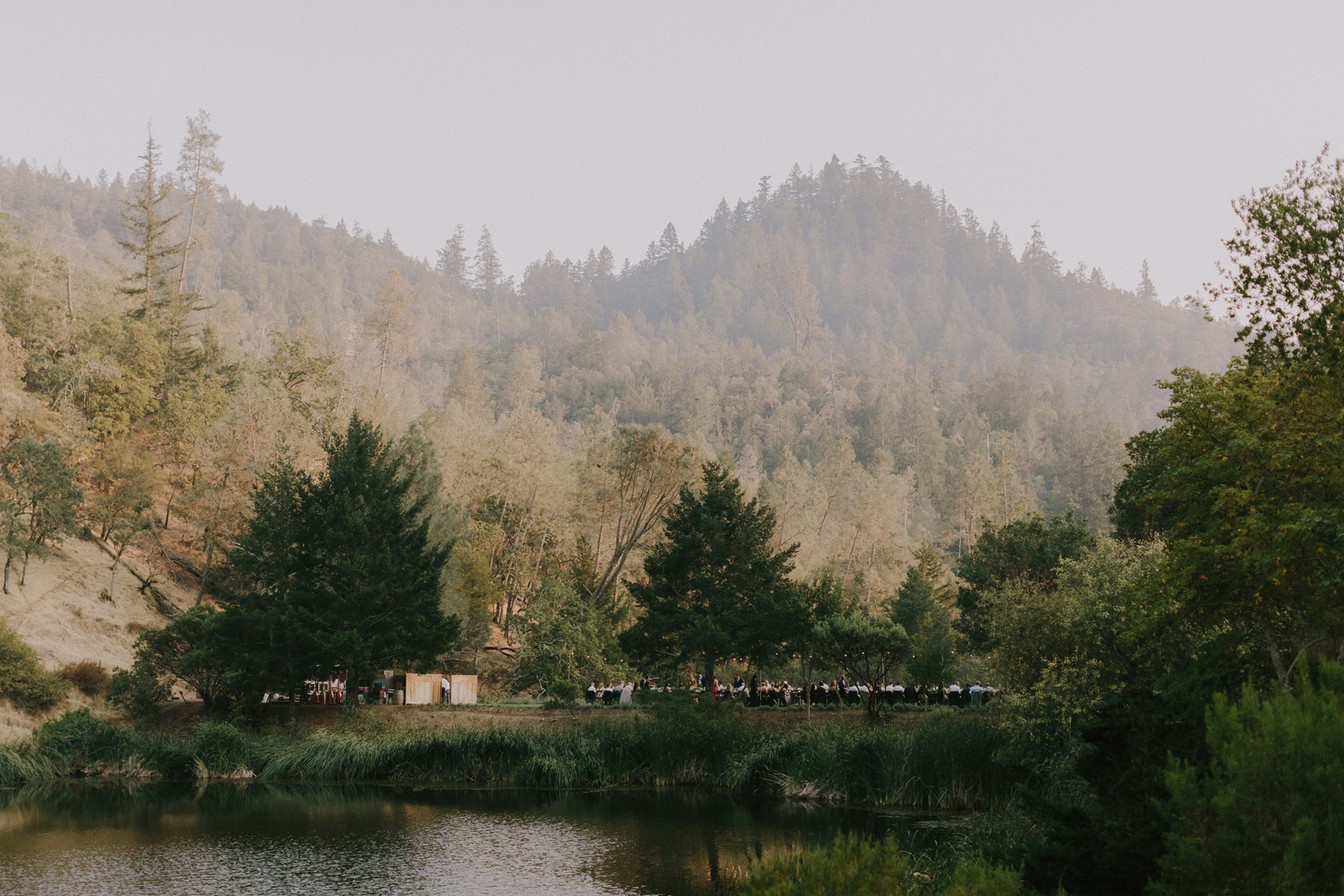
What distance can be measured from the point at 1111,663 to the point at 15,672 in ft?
112

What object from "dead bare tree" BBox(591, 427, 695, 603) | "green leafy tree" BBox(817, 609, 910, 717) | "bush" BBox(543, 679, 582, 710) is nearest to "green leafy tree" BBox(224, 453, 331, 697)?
"bush" BBox(543, 679, 582, 710)

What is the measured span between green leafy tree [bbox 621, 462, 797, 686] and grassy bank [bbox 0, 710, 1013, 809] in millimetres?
5513

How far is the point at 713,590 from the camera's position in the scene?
36.7 metres

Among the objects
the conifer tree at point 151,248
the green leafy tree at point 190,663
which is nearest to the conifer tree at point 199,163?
the conifer tree at point 151,248

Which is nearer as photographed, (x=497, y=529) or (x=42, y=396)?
(x=42, y=396)

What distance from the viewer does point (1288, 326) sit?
1942 cm

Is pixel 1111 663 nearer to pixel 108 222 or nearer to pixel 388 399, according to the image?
pixel 388 399

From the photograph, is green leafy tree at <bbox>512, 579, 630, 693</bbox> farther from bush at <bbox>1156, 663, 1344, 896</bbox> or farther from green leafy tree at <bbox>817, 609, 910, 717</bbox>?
bush at <bbox>1156, 663, 1344, 896</bbox>

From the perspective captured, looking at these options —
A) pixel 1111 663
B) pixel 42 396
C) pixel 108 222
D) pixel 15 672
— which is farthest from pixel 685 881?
pixel 108 222

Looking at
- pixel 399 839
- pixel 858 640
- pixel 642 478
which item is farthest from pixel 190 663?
pixel 642 478

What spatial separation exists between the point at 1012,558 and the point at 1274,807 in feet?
111

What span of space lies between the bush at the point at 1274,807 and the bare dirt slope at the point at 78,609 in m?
38.8

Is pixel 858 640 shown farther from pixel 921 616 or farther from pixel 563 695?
pixel 921 616

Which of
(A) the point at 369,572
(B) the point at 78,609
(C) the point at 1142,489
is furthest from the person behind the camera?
(B) the point at 78,609
